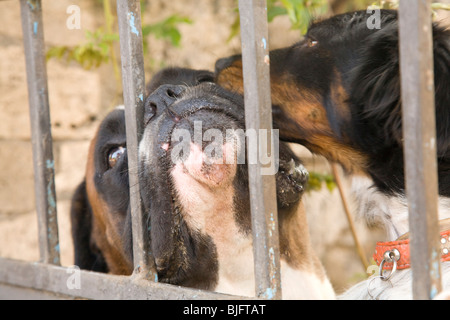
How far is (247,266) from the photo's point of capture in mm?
1886

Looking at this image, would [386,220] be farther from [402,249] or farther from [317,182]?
[317,182]

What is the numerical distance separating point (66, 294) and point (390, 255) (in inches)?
38.3

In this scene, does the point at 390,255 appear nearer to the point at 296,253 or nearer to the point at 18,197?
the point at 296,253

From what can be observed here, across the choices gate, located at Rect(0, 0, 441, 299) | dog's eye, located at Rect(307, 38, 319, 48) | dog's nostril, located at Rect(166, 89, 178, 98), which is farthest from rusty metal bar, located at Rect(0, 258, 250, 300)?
dog's eye, located at Rect(307, 38, 319, 48)

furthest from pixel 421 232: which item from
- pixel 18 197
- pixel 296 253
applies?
pixel 18 197

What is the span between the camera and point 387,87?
4.83 feet

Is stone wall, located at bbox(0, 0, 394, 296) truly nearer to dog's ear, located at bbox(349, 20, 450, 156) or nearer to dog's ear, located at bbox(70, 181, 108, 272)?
dog's ear, located at bbox(70, 181, 108, 272)

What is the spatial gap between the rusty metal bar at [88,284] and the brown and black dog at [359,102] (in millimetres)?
628

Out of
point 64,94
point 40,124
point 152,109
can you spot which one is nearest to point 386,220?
point 152,109

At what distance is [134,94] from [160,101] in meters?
0.15

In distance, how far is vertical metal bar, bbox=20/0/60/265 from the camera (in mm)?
1651

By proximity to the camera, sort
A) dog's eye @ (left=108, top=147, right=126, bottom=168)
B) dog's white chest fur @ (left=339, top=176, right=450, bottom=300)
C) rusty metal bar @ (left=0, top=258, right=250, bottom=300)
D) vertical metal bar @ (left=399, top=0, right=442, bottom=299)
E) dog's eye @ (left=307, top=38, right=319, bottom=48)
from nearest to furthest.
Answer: vertical metal bar @ (left=399, top=0, right=442, bottom=299) → rusty metal bar @ (left=0, top=258, right=250, bottom=300) → dog's white chest fur @ (left=339, top=176, right=450, bottom=300) → dog's eye @ (left=307, top=38, right=319, bottom=48) → dog's eye @ (left=108, top=147, right=126, bottom=168)

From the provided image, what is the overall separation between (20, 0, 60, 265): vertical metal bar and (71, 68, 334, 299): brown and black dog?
12.6 inches
